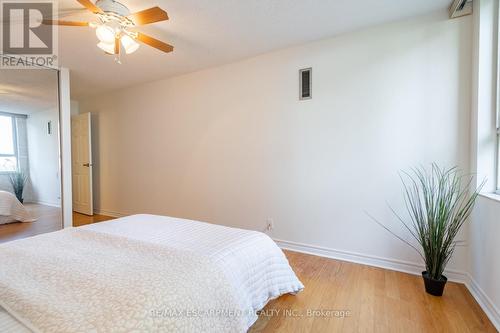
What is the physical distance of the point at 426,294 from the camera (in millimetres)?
1850

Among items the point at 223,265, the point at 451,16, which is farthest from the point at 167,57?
the point at 451,16

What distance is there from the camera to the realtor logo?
1.92 metres

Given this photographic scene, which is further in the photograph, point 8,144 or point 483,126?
point 8,144

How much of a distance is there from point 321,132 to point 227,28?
1.43m

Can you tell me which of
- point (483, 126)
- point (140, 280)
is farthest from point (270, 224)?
point (483, 126)

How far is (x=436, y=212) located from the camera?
1.92 m

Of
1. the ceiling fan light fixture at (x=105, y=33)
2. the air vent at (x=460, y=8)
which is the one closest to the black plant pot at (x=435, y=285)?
the air vent at (x=460, y=8)

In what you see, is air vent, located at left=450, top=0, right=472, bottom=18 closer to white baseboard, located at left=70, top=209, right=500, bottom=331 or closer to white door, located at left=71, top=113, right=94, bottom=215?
white baseboard, located at left=70, top=209, right=500, bottom=331

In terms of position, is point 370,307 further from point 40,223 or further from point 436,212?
point 40,223

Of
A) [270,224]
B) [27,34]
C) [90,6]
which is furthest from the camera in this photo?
[270,224]

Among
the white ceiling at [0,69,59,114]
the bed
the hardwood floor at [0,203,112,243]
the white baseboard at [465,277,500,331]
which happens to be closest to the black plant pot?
the white baseboard at [465,277,500,331]

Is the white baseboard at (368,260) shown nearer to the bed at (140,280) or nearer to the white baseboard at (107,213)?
the bed at (140,280)

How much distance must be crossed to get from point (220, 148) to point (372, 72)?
6.46ft

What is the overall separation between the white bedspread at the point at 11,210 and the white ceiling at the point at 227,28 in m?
1.89
